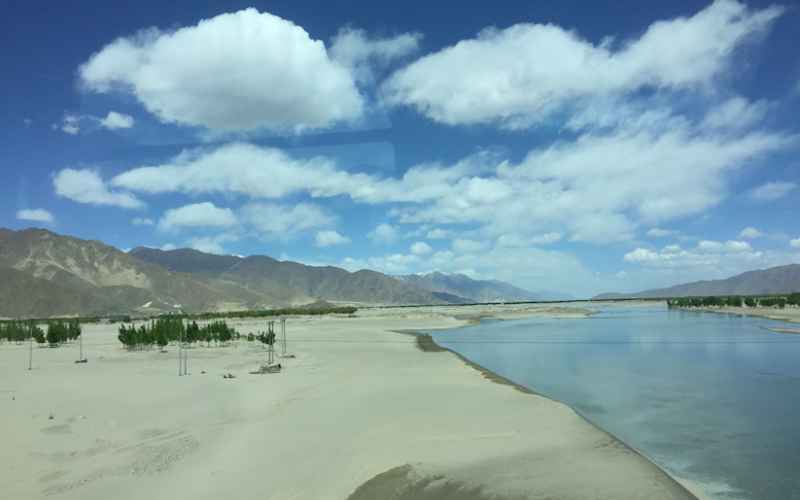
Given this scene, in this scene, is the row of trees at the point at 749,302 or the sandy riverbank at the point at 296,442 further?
the row of trees at the point at 749,302

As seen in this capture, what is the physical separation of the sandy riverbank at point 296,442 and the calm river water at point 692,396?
1.51 meters

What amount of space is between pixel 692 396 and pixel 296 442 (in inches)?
586

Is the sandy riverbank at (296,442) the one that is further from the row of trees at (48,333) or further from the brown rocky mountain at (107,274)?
the brown rocky mountain at (107,274)

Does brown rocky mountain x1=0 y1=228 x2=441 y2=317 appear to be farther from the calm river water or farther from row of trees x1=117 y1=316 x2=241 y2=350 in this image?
the calm river water

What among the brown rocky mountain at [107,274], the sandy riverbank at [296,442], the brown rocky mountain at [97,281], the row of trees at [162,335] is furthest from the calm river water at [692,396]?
the brown rocky mountain at [107,274]

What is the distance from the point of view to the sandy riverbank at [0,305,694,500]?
27.9 feet

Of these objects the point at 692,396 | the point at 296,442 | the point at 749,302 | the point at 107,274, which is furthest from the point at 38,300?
the point at 749,302

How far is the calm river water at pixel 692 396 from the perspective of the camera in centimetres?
1069

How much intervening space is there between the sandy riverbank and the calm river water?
1508 mm

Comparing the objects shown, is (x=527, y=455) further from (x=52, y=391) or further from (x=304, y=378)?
(x=52, y=391)

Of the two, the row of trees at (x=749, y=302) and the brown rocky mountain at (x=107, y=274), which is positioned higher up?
the brown rocky mountain at (x=107, y=274)

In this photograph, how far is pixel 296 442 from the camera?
1084cm

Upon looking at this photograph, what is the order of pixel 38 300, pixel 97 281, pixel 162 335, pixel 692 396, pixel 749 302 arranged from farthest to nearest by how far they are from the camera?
pixel 97 281, pixel 38 300, pixel 749 302, pixel 162 335, pixel 692 396

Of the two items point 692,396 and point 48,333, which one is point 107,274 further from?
point 692,396
